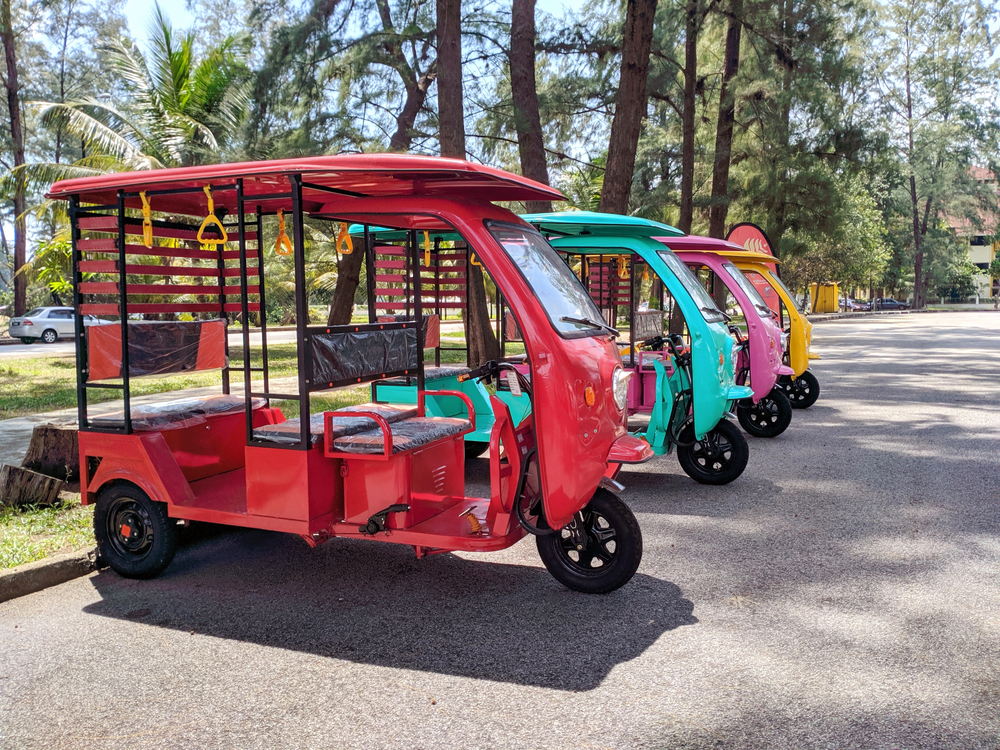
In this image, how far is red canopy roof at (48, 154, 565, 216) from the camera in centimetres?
427

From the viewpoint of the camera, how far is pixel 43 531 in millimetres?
5656

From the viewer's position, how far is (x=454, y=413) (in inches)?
306

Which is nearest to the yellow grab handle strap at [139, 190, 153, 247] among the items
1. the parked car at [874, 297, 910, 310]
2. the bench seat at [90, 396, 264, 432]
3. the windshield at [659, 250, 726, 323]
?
the bench seat at [90, 396, 264, 432]

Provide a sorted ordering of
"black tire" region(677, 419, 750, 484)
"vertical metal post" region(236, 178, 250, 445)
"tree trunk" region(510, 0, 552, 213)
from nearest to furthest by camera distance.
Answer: "vertical metal post" region(236, 178, 250, 445)
"black tire" region(677, 419, 750, 484)
"tree trunk" region(510, 0, 552, 213)

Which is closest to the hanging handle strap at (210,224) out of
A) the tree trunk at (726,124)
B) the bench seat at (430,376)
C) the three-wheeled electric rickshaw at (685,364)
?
the bench seat at (430,376)

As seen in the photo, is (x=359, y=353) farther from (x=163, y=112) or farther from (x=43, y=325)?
(x=43, y=325)

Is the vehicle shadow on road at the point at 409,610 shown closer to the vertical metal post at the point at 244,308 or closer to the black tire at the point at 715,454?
the vertical metal post at the point at 244,308

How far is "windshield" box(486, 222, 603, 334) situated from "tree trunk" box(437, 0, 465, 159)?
21.3 ft

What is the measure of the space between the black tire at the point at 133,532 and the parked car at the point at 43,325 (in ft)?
87.3

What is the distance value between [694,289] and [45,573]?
549 centimetres

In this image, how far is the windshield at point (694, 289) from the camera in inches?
292

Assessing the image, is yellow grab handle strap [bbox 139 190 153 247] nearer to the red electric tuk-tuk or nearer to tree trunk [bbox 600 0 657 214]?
the red electric tuk-tuk

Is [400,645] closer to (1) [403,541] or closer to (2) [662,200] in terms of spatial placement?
(1) [403,541]

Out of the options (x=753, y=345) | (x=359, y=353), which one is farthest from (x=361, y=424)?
(x=753, y=345)
